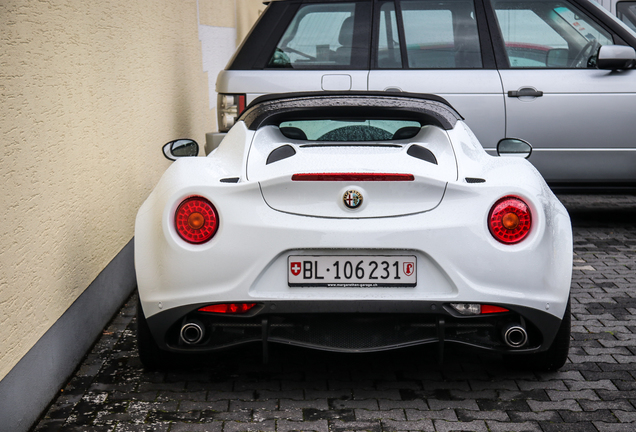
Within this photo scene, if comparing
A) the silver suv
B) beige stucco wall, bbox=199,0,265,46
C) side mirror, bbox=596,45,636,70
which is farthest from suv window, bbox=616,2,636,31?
beige stucco wall, bbox=199,0,265,46

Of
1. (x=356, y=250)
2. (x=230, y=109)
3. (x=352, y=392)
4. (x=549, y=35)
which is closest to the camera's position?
(x=356, y=250)

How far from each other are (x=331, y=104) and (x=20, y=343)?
5.89 ft

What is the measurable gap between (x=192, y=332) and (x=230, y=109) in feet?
11.5

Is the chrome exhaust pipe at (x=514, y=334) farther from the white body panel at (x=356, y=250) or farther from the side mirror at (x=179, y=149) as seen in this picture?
the side mirror at (x=179, y=149)

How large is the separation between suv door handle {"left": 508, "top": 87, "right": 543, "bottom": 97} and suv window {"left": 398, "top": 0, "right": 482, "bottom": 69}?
13.9 inches

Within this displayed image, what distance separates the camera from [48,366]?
136 inches

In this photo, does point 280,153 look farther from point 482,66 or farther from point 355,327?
point 482,66

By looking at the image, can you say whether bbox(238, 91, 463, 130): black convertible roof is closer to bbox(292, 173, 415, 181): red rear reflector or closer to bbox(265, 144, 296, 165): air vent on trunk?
bbox(265, 144, 296, 165): air vent on trunk

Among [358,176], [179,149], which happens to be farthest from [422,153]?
[179,149]

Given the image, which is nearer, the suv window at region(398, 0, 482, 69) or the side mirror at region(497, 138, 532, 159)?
the side mirror at region(497, 138, 532, 159)

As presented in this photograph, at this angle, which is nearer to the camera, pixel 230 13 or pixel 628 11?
pixel 628 11

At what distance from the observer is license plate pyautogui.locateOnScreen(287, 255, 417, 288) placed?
131 inches

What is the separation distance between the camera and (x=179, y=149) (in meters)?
4.50

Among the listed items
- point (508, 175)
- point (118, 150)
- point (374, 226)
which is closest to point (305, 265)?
point (374, 226)
